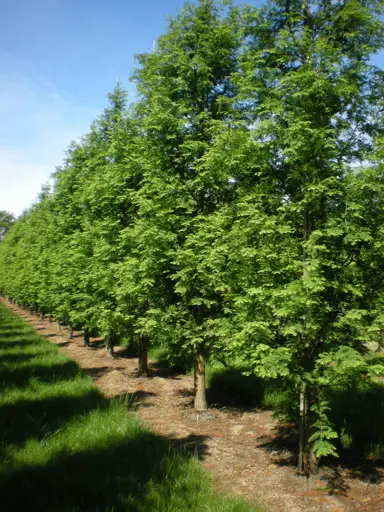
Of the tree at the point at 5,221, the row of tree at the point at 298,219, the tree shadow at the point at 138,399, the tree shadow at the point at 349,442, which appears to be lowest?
the tree shadow at the point at 138,399

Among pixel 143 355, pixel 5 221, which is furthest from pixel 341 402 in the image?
pixel 5 221

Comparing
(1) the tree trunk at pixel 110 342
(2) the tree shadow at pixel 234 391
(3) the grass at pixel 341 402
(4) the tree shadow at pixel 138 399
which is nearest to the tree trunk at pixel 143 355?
(3) the grass at pixel 341 402

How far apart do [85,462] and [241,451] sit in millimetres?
3377

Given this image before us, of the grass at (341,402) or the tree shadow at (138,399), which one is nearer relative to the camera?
the grass at (341,402)

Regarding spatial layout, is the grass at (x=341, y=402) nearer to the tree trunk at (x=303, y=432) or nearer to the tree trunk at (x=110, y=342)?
the tree trunk at (x=303, y=432)

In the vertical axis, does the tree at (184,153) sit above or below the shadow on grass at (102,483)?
above

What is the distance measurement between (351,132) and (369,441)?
5.74 metres

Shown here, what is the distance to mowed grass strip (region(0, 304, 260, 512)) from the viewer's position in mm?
4312

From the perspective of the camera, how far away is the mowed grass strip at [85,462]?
4.31 metres

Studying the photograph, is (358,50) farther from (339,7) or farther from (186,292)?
(186,292)

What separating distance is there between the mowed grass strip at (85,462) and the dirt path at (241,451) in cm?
95

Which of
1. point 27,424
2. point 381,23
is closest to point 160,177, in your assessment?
point 381,23

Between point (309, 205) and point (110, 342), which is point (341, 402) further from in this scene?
point (110, 342)

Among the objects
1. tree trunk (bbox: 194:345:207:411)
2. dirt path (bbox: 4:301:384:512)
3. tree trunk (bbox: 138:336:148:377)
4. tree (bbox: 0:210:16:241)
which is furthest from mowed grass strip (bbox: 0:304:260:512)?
tree (bbox: 0:210:16:241)
